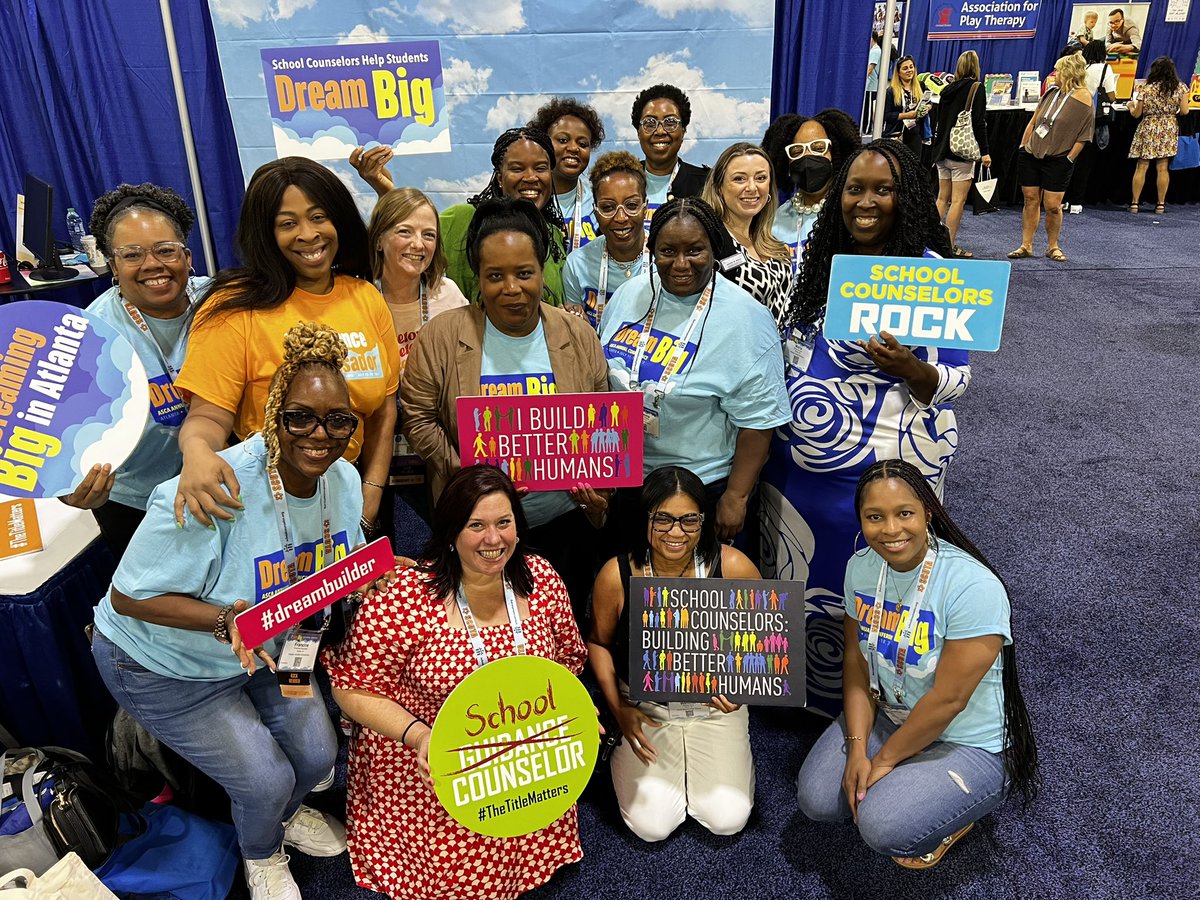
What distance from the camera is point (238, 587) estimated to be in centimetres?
180

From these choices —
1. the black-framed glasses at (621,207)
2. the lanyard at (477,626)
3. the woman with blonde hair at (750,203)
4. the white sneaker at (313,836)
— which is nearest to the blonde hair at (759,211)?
the woman with blonde hair at (750,203)

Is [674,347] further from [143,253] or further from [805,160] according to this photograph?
[805,160]

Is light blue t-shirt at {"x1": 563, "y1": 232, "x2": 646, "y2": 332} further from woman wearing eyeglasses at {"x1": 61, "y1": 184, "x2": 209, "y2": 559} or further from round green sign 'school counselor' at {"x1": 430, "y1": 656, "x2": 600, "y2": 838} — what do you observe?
round green sign 'school counselor' at {"x1": 430, "y1": 656, "x2": 600, "y2": 838}

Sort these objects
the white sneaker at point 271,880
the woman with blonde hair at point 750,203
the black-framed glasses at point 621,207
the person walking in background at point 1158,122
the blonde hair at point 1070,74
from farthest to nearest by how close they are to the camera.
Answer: the person walking in background at point 1158,122 → the blonde hair at point 1070,74 → the woman with blonde hair at point 750,203 → the black-framed glasses at point 621,207 → the white sneaker at point 271,880

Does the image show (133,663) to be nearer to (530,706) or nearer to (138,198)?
(530,706)

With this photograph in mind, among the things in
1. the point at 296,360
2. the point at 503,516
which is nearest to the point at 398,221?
the point at 296,360

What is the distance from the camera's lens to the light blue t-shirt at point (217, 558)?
1.72 metres

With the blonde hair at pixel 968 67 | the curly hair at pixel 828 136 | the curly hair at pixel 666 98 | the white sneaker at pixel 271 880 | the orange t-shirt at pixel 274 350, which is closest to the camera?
the orange t-shirt at pixel 274 350

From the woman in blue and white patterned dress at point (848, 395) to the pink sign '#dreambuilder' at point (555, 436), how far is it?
1.72ft

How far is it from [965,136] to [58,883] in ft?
27.2

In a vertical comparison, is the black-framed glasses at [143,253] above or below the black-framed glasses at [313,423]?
above

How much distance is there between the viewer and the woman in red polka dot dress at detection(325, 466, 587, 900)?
202 centimetres

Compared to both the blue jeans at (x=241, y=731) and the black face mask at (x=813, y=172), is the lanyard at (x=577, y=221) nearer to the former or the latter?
the black face mask at (x=813, y=172)

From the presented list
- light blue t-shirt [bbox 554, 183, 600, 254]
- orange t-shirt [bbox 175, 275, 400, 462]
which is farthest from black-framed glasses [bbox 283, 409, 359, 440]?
light blue t-shirt [bbox 554, 183, 600, 254]
